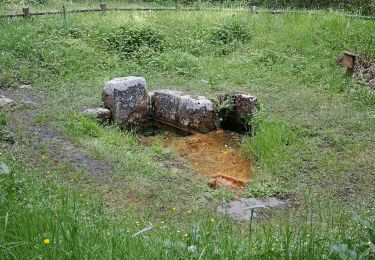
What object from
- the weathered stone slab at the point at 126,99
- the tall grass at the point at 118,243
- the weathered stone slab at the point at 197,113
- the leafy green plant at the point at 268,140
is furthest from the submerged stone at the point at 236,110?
the tall grass at the point at 118,243

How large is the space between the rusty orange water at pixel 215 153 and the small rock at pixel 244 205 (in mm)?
849

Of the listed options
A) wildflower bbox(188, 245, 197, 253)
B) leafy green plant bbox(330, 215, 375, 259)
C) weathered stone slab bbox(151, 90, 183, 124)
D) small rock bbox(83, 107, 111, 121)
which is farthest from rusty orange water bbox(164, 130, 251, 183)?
leafy green plant bbox(330, 215, 375, 259)

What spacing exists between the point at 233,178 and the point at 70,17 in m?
9.27

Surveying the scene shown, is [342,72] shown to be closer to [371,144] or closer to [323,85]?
[323,85]

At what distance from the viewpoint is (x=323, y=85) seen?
11125mm

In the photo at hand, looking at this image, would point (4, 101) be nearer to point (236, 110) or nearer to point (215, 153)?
point (215, 153)

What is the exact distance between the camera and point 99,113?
9570 mm

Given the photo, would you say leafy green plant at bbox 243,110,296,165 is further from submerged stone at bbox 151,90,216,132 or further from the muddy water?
submerged stone at bbox 151,90,216,132

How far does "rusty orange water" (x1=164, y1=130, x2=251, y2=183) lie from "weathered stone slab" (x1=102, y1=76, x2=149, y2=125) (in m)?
0.88

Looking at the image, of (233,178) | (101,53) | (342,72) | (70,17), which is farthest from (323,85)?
(70,17)

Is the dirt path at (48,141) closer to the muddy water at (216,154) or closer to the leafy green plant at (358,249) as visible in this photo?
the muddy water at (216,154)

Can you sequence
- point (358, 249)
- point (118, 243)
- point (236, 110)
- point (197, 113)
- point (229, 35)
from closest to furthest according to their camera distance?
point (358, 249) < point (118, 243) < point (197, 113) < point (236, 110) < point (229, 35)

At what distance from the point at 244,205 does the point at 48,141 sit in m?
3.35

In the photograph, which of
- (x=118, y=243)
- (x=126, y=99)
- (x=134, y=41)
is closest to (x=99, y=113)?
(x=126, y=99)
